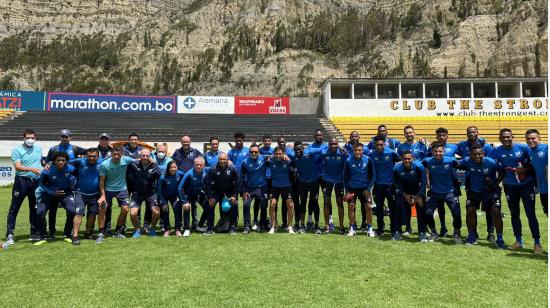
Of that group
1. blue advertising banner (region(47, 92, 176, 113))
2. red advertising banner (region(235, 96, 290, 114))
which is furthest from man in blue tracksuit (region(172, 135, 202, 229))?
blue advertising banner (region(47, 92, 176, 113))

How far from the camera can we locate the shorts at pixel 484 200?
6.58 m

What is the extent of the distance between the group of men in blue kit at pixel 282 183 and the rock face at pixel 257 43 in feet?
157

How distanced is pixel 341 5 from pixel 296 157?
3371 inches

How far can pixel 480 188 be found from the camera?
6766 millimetres

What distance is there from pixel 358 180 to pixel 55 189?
5.87m

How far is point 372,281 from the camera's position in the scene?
447 centimetres

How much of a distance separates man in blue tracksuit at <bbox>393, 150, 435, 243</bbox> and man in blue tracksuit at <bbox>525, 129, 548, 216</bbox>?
1.76 metres

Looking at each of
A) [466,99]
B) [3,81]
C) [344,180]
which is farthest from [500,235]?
[3,81]

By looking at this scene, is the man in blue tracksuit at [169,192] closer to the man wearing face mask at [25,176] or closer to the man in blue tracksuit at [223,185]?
the man in blue tracksuit at [223,185]

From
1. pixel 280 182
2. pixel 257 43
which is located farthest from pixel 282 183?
pixel 257 43

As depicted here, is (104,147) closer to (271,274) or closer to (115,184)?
(115,184)

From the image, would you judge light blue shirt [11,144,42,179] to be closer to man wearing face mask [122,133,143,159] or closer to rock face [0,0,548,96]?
man wearing face mask [122,133,143,159]

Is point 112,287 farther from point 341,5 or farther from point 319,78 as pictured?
point 341,5

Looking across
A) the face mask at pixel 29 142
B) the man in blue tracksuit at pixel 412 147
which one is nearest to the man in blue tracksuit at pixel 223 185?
the face mask at pixel 29 142
